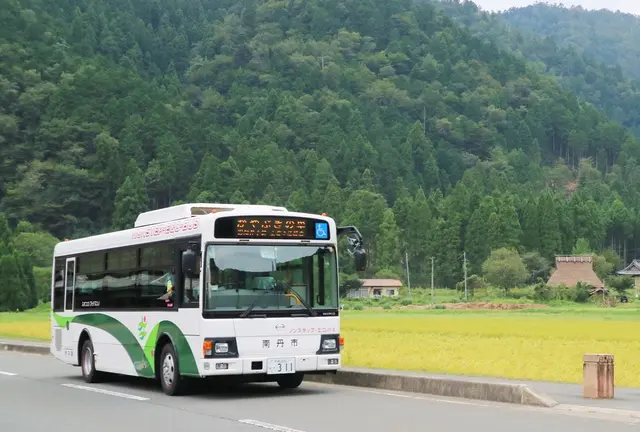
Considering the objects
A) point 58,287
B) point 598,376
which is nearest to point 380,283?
point 58,287

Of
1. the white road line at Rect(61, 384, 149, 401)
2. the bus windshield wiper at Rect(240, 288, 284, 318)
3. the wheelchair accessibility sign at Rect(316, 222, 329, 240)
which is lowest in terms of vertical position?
the white road line at Rect(61, 384, 149, 401)

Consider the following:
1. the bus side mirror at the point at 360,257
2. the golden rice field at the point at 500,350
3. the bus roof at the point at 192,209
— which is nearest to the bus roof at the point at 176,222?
the bus roof at the point at 192,209

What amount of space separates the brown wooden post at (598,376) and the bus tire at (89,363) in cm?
974

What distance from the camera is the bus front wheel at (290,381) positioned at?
56.1 feet

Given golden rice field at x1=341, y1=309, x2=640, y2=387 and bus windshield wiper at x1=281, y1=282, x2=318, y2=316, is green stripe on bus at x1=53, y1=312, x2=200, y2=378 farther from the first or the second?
golden rice field at x1=341, y1=309, x2=640, y2=387

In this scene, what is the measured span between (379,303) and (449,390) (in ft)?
274

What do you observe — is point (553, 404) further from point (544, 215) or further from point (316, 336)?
point (544, 215)

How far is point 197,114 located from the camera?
176625 millimetres

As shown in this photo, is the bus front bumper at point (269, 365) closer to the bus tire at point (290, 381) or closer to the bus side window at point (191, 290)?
the bus side window at point (191, 290)

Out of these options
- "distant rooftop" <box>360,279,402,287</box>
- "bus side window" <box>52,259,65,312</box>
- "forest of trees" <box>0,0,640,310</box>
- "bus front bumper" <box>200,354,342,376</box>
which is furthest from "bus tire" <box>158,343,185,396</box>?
"forest of trees" <box>0,0,640,310</box>

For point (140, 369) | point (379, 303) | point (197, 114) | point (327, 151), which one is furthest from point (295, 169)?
point (140, 369)

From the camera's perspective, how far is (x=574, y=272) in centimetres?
11869

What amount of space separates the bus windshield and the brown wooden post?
13.5ft

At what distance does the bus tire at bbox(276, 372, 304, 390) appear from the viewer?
17.1 m
